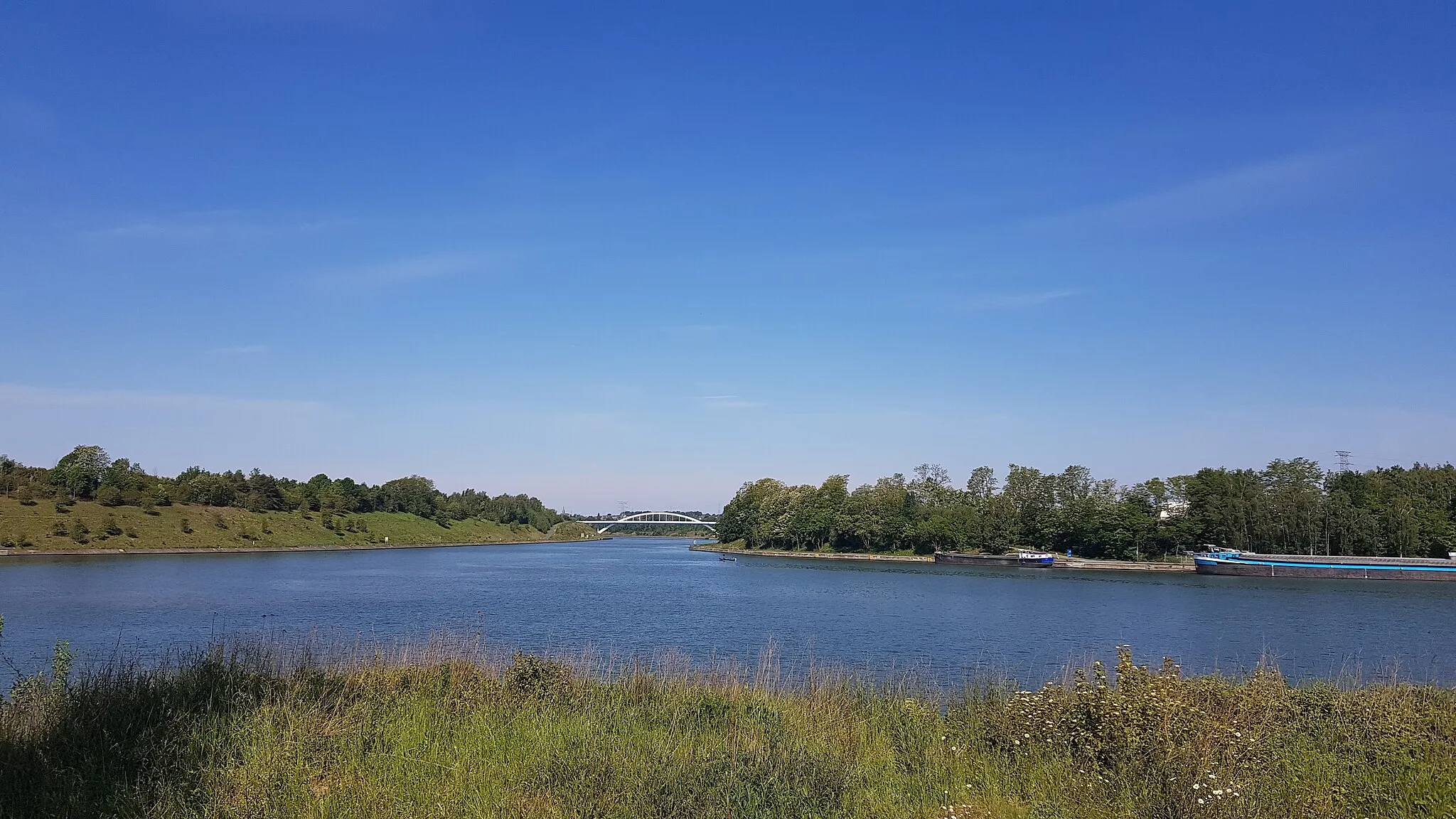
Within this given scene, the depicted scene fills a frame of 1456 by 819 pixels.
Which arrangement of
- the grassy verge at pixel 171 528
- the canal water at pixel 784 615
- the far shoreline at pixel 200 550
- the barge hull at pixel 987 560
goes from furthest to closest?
the barge hull at pixel 987 560, the grassy verge at pixel 171 528, the far shoreline at pixel 200 550, the canal water at pixel 784 615

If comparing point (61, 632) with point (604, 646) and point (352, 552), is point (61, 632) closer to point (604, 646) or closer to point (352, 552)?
point (604, 646)

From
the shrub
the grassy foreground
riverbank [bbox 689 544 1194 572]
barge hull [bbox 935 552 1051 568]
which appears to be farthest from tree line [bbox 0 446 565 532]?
the grassy foreground

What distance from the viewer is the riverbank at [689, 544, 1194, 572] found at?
99.8 metres

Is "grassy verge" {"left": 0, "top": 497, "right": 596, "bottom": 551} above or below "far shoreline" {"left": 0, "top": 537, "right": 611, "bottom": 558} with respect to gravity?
above

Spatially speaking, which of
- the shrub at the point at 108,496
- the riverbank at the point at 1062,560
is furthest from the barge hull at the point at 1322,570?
the shrub at the point at 108,496

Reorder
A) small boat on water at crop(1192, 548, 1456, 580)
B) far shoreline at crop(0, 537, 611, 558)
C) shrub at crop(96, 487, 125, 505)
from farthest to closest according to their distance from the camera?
shrub at crop(96, 487, 125, 505)
far shoreline at crop(0, 537, 611, 558)
small boat on water at crop(1192, 548, 1456, 580)

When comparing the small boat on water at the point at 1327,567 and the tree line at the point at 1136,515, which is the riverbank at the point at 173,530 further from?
the small boat on water at the point at 1327,567

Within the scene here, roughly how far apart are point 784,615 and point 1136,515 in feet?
249

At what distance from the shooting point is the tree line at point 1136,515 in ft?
331

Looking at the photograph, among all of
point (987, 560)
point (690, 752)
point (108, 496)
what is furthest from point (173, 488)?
point (690, 752)

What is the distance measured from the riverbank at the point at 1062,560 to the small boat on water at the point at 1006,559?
5.01 feet

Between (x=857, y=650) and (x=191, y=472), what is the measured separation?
146m

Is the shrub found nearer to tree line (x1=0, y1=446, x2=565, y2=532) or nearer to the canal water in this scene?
tree line (x1=0, y1=446, x2=565, y2=532)

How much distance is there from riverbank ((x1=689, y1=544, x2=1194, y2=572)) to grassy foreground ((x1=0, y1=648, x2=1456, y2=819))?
9597cm
